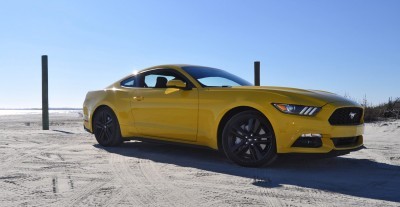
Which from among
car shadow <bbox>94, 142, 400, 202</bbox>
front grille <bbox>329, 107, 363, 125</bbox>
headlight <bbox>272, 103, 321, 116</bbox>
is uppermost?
headlight <bbox>272, 103, 321, 116</bbox>

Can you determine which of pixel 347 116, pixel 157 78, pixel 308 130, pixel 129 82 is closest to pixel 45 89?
pixel 129 82

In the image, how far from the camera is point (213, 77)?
6.25 metres

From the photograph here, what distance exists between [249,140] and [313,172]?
85cm

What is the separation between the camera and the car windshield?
19.7ft

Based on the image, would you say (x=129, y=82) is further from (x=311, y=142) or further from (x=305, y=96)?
(x=311, y=142)

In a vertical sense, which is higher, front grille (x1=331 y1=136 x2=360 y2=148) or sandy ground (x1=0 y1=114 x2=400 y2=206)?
front grille (x1=331 y1=136 x2=360 y2=148)

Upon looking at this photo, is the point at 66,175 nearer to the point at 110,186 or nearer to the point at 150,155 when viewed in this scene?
the point at 110,186

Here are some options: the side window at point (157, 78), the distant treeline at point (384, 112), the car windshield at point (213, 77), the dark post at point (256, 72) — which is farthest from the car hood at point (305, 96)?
the distant treeline at point (384, 112)

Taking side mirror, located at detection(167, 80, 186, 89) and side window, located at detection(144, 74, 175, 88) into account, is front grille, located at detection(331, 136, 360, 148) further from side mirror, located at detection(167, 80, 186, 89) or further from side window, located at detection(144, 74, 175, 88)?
side window, located at detection(144, 74, 175, 88)

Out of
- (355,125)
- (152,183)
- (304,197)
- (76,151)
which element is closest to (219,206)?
(304,197)

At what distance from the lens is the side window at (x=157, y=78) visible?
6.37m

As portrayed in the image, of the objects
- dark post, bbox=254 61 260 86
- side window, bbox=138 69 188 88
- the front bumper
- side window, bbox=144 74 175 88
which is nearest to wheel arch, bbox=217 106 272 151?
the front bumper

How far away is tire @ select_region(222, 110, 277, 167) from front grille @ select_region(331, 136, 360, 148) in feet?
2.41

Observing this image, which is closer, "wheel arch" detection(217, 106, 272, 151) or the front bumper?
the front bumper
